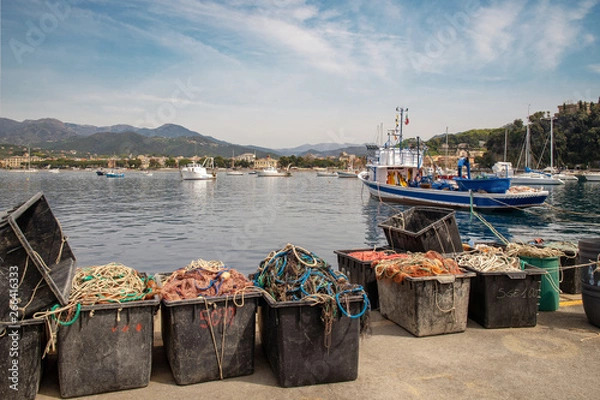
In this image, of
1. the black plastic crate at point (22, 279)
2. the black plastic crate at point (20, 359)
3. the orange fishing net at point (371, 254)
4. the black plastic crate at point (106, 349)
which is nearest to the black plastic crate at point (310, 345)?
the black plastic crate at point (106, 349)

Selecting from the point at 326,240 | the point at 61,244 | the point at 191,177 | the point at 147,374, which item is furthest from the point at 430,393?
the point at 191,177

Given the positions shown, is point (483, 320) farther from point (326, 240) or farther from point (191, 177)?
point (191, 177)

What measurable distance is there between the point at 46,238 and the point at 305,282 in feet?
10.3

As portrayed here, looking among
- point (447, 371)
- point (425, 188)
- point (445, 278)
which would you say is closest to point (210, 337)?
point (447, 371)

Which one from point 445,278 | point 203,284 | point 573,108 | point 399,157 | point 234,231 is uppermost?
point 573,108

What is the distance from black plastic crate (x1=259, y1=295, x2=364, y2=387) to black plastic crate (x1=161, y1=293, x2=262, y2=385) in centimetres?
28

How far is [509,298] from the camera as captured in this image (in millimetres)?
5926

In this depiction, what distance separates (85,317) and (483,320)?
4800 mm

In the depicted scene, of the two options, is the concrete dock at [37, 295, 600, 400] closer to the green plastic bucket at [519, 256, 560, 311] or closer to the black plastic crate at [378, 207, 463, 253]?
the green plastic bucket at [519, 256, 560, 311]

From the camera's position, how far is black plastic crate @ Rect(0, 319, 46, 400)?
3.78m

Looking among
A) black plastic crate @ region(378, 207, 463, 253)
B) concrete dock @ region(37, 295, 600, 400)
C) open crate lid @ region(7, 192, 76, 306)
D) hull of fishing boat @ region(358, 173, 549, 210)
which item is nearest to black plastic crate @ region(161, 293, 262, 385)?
concrete dock @ region(37, 295, 600, 400)

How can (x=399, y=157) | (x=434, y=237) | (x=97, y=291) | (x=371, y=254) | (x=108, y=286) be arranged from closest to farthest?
(x=97, y=291), (x=108, y=286), (x=434, y=237), (x=371, y=254), (x=399, y=157)

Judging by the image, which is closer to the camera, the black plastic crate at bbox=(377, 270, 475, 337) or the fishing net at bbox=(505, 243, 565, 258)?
the black plastic crate at bbox=(377, 270, 475, 337)

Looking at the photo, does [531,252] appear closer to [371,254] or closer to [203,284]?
[371,254]
